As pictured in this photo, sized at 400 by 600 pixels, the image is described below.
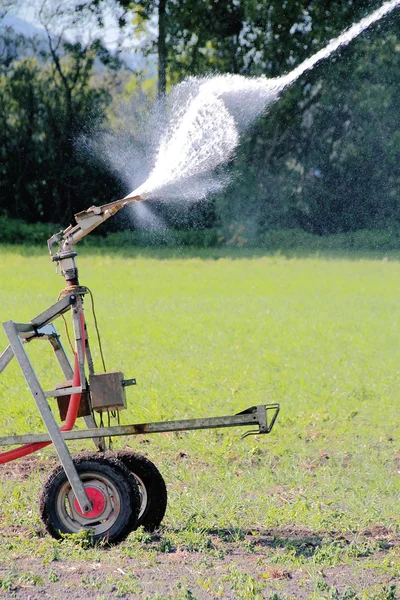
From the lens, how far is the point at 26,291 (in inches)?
396

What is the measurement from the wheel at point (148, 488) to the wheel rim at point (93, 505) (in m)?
0.17

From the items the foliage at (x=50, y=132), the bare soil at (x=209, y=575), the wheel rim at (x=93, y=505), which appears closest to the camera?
the bare soil at (x=209, y=575)

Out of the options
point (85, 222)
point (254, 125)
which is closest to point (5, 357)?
point (85, 222)

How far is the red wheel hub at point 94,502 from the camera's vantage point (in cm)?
325

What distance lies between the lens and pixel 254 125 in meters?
17.2

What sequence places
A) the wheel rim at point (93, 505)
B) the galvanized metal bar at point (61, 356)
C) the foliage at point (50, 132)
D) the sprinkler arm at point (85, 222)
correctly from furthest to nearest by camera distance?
the foliage at point (50, 132)
the galvanized metal bar at point (61, 356)
the sprinkler arm at point (85, 222)
the wheel rim at point (93, 505)

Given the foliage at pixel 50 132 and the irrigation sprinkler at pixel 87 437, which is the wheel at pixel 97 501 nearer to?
the irrigation sprinkler at pixel 87 437

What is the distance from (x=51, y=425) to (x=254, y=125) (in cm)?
1469

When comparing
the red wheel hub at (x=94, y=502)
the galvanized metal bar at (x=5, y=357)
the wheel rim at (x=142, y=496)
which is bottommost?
the wheel rim at (x=142, y=496)

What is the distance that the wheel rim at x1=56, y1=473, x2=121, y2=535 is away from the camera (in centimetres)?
324

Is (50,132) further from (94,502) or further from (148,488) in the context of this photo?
(94,502)

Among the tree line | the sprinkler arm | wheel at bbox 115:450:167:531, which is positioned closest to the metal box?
wheel at bbox 115:450:167:531

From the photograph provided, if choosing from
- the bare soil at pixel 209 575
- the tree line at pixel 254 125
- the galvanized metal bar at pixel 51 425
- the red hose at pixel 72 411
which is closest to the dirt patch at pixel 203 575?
the bare soil at pixel 209 575

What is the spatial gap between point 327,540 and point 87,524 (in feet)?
2.96
